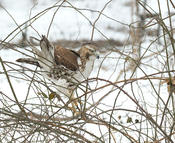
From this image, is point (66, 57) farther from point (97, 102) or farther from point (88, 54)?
point (97, 102)

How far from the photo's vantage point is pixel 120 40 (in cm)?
738

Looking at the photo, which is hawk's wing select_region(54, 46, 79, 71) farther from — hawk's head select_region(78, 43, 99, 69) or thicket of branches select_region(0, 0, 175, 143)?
thicket of branches select_region(0, 0, 175, 143)

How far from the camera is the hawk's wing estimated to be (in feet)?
9.84

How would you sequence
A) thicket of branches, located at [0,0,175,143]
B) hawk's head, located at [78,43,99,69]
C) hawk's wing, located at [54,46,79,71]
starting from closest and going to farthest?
thicket of branches, located at [0,0,175,143] < hawk's wing, located at [54,46,79,71] < hawk's head, located at [78,43,99,69]

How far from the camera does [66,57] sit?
313 cm

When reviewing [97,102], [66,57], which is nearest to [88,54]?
[66,57]

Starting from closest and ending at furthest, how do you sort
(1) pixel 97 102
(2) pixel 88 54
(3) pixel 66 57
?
(1) pixel 97 102 < (3) pixel 66 57 < (2) pixel 88 54

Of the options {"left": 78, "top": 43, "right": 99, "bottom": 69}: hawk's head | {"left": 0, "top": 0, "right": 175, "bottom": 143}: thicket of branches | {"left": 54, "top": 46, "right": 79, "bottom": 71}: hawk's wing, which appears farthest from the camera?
{"left": 78, "top": 43, "right": 99, "bottom": 69}: hawk's head

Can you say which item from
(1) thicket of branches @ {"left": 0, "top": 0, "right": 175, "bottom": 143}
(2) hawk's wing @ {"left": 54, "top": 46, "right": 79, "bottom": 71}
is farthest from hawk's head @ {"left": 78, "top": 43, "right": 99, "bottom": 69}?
(1) thicket of branches @ {"left": 0, "top": 0, "right": 175, "bottom": 143}

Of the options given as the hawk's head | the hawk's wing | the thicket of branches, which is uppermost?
the hawk's head

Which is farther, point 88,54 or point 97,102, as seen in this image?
point 88,54

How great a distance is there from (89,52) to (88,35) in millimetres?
4486

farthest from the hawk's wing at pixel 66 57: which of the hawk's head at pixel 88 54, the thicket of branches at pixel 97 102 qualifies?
the thicket of branches at pixel 97 102

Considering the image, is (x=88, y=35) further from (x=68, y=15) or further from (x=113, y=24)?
(x=68, y=15)
